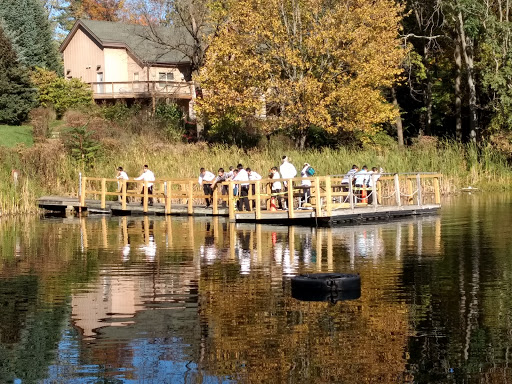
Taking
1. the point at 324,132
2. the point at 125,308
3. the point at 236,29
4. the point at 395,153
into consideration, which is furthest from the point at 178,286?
the point at 324,132

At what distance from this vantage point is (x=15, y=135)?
52.0m

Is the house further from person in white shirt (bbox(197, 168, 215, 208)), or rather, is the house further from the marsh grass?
person in white shirt (bbox(197, 168, 215, 208))

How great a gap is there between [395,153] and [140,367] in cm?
3520

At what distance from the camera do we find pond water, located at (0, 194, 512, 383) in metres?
12.0

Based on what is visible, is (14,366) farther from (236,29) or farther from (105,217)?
(236,29)

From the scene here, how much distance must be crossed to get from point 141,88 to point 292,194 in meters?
34.7

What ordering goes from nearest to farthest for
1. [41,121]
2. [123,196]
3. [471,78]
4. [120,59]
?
1. [123,196]
2. [471,78]
3. [41,121]
4. [120,59]

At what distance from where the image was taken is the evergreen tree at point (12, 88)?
54.1 metres

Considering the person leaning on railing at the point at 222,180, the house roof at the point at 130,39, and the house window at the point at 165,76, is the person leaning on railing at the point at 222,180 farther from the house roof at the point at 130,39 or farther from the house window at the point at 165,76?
the house window at the point at 165,76

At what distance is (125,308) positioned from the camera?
1595 centimetres

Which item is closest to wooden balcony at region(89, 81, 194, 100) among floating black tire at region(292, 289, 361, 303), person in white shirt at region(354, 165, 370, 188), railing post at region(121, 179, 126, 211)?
railing post at region(121, 179, 126, 211)

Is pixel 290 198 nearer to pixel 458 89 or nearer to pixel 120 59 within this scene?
pixel 458 89

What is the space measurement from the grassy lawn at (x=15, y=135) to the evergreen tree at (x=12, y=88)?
0.83m

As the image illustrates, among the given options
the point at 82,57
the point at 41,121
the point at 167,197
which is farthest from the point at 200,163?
the point at 82,57
